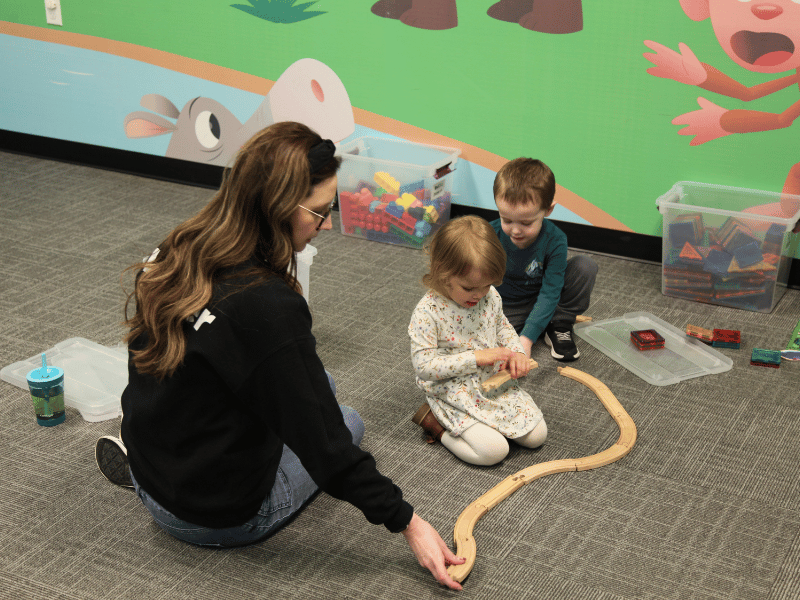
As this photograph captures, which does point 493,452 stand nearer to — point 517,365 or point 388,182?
point 517,365

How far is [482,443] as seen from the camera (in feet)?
5.48

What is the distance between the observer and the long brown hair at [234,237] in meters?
1.12

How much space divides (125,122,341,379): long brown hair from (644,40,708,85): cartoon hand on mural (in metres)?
1.77

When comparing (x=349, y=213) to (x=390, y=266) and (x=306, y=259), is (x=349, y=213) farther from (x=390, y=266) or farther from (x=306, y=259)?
(x=306, y=259)

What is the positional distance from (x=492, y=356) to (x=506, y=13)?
157 centimetres

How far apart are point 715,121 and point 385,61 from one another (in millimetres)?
1204

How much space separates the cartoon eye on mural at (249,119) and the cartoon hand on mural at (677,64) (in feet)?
3.82

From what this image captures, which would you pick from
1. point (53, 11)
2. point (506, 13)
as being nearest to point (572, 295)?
point (506, 13)

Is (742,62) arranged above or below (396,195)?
above

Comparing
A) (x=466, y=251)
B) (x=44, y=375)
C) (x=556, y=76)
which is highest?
(x=556, y=76)

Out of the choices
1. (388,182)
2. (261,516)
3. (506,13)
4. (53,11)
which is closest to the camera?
(261,516)

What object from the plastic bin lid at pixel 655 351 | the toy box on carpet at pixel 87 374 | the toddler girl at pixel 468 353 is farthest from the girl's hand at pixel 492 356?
the toy box on carpet at pixel 87 374

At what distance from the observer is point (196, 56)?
10.8 ft

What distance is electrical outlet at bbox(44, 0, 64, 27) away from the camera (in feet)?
11.4
